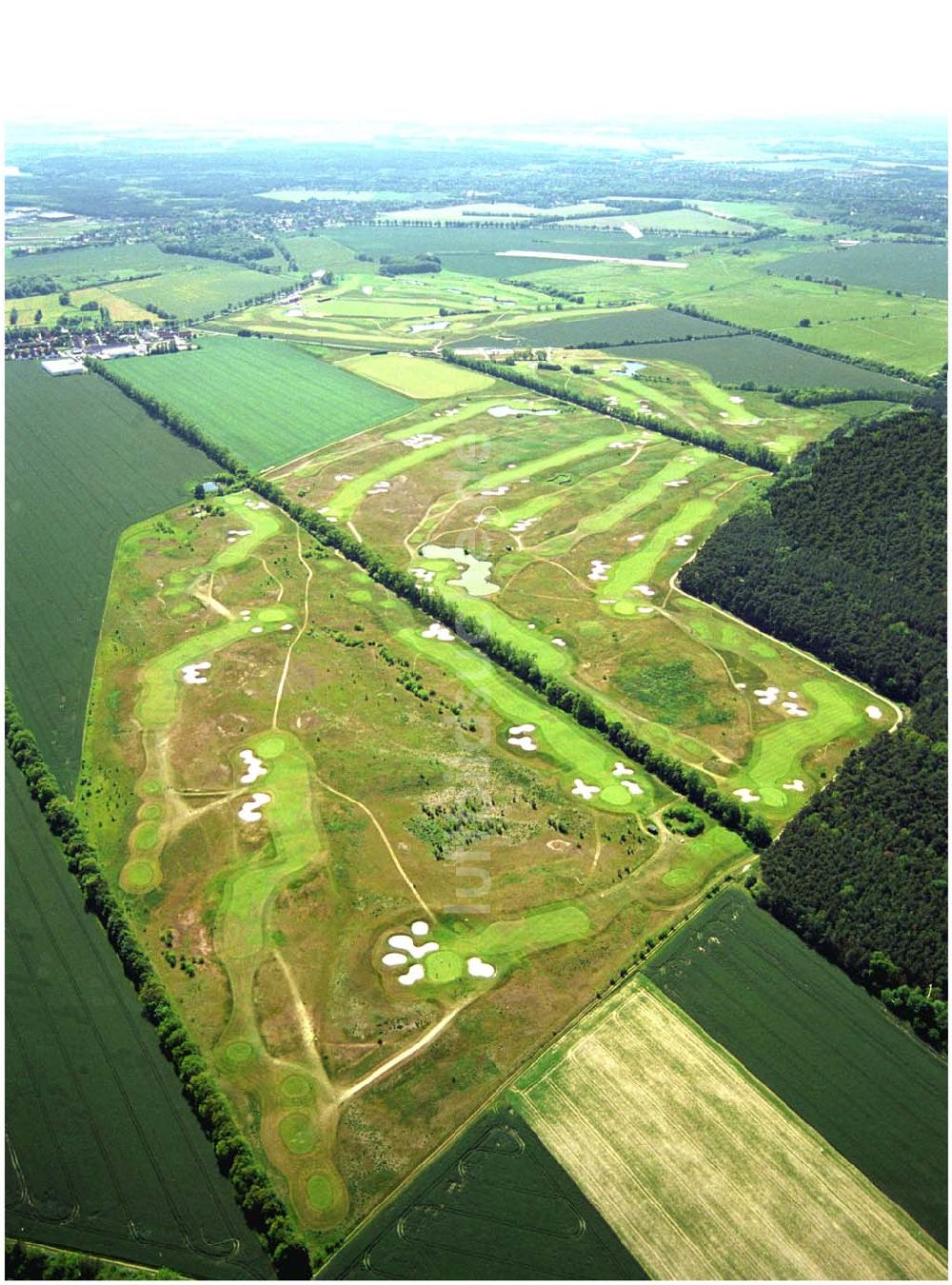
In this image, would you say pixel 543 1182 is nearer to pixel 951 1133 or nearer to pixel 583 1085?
pixel 583 1085

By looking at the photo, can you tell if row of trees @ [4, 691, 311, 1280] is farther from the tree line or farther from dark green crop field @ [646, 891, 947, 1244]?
the tree line

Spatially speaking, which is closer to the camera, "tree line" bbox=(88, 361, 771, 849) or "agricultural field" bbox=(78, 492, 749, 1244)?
"agricultural field" bbox=(78, 492, 749, 1244)

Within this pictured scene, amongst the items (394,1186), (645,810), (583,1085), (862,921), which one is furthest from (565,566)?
(394,1186)

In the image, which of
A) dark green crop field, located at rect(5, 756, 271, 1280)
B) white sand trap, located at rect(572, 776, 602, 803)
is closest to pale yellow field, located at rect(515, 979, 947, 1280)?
dark green crop field, located at rect(5, 756, 271, 1280)

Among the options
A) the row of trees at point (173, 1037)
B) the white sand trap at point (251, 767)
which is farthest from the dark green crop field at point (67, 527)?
the white sand trap at point (251, 767)

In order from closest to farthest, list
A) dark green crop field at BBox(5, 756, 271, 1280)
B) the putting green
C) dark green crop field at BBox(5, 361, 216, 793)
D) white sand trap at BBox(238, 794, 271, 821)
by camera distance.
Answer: dark green crop field at BBox(5, 756, 271, 1280) < the putting green < white sand trap at BBox(238, 794, 271, 821) < dark green crop field at BBox(5, 361, 216, 793)
